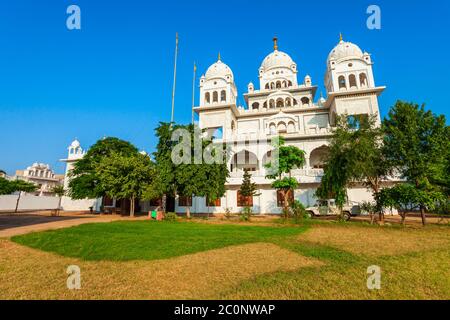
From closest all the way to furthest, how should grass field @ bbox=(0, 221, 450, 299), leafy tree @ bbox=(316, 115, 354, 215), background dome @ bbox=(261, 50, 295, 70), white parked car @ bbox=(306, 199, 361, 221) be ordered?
grass field @ bbox=(0, 221, 450, 299), leafy tree @ bbox=(316, 115, 354, 215), white parked car @ bbox=(306, 199, 361, 221), background dome @ bbox=(261, 50, 295, 70)

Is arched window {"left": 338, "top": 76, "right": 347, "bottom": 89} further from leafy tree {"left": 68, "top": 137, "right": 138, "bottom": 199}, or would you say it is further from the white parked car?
leafy tree {"left": 68, "top": 137, "right": 138, "bottom": 199}

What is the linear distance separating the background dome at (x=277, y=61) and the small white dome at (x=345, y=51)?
8.76m

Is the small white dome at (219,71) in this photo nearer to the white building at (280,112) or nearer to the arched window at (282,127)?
the white building at (280,112)

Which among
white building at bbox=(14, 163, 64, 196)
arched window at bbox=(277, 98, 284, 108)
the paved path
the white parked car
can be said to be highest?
arched window at bbox=(277, 98, 284, 108)

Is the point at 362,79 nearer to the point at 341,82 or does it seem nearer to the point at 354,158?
the point at 341,82

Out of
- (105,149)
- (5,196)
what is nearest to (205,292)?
(105,149)

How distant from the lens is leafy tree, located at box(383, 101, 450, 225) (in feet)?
47.1

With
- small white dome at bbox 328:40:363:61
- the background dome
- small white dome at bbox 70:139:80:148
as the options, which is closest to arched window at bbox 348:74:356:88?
small white dome at bbox 328:40:363:61

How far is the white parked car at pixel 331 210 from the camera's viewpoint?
61.5ft

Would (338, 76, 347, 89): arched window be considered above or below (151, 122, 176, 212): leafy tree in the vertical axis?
above

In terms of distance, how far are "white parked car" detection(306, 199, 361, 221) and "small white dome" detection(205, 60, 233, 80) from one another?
85.3 ft

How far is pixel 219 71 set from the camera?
127ft

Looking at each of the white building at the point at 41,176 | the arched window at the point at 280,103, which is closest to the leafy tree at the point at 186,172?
the arched window at the point at 280,103
